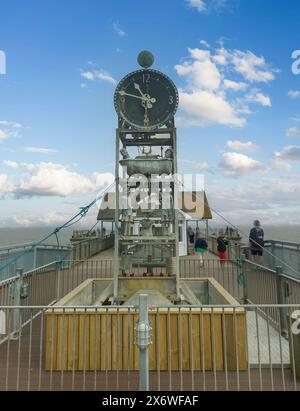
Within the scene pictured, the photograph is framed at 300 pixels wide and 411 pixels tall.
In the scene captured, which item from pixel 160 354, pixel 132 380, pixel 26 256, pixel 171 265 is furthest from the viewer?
pixel 26 256

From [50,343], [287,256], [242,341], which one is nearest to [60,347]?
[50,343]

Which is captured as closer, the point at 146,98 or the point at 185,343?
the point at 185,343

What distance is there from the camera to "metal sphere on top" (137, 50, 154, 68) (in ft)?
31.0

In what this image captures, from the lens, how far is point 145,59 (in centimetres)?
946

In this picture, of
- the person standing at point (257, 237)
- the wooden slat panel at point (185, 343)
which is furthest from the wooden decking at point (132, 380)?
the person standing at point (257, 237)

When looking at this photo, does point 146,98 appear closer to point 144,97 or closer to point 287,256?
point 144,97

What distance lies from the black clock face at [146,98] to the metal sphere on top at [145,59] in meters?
0.52

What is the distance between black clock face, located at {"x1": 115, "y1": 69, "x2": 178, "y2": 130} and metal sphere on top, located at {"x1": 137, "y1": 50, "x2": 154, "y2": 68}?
0.52m

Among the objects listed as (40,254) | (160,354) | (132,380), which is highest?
(40,254)

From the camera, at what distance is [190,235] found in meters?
31.5

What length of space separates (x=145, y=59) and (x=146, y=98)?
55.7 inches

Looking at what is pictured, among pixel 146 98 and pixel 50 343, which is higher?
pixel 146 98

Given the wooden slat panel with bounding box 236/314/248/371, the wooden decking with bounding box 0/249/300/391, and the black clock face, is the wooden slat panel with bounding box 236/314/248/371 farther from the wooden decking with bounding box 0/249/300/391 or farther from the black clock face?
the black clock face
